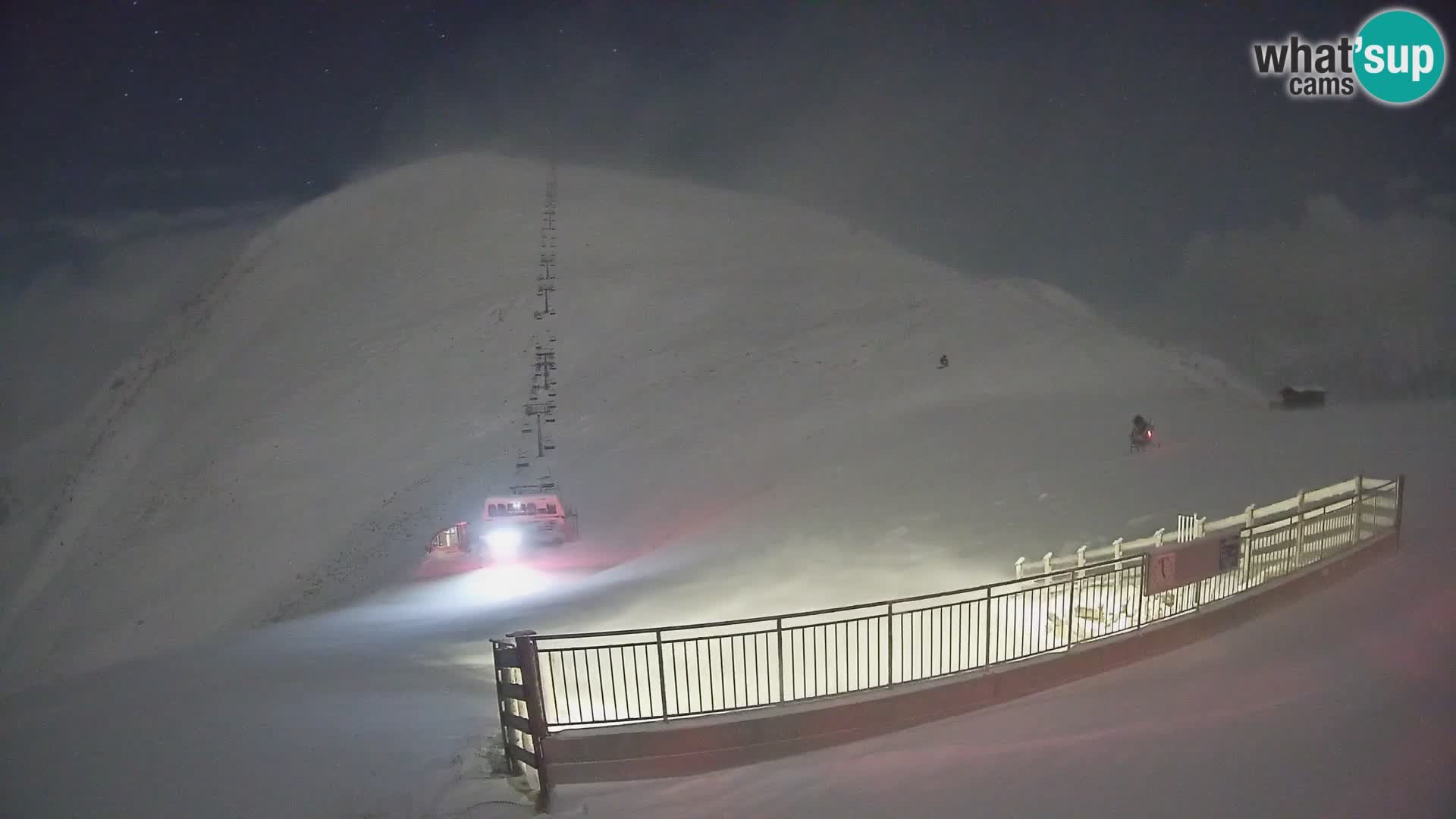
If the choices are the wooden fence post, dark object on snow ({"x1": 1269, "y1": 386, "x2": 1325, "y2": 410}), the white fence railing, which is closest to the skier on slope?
the white fence railing

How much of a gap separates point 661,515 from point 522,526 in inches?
150

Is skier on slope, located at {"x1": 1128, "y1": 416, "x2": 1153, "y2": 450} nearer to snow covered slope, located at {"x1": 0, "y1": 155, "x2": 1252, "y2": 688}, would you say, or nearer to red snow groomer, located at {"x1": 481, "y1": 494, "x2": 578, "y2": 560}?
snow covered slope, located at {"x1": 0, "y1": 155, "x2": 1252, "y2": 688}

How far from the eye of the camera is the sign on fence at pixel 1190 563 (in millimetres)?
8453

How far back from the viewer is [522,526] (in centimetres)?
1855

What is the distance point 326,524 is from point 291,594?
3.31 metres

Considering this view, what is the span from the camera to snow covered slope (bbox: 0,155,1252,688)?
61.9ft

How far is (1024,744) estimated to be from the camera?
6.17 metres

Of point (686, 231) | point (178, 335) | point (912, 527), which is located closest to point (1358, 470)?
point (912, 527)

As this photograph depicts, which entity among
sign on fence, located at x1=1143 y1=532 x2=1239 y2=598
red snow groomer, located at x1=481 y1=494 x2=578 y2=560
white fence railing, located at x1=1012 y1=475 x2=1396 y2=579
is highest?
sign on fence, located at x1=1143 y1=532 x2=1239 y2=598

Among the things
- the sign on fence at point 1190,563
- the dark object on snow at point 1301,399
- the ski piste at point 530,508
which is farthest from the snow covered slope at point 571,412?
the sign on fence at point 1190,563

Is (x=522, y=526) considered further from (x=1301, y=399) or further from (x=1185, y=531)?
(x=1301, y=399)

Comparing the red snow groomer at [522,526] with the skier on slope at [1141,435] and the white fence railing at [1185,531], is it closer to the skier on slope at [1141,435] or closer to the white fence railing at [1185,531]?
the white fence railing at [1185,531]

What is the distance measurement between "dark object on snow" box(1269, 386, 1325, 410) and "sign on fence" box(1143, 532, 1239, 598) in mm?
22080

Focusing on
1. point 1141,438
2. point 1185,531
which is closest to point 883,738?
point 1185,531
